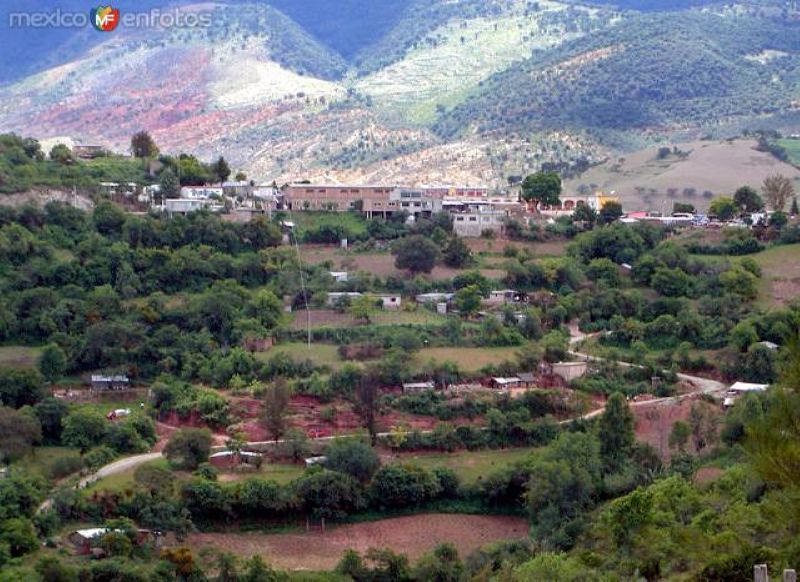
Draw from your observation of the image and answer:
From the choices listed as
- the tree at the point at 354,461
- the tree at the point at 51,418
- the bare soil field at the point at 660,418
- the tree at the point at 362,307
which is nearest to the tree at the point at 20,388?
the tree at the point at 51,418

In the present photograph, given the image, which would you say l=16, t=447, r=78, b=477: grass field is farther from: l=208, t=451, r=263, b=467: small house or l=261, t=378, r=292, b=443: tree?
l=261, t=378, r=292, b=443: tree

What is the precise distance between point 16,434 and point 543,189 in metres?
19.9

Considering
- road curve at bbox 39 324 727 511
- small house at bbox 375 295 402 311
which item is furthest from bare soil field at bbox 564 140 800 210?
road curve at bbox 39 324 727 511

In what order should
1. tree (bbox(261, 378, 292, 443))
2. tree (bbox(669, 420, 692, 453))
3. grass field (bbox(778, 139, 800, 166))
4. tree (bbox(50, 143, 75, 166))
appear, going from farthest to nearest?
grass field (bbox(778, 139, 800, 166)) → tree (bbox(50, 143, 75, 166)) → tree (bbox(261, 378, 292, 443)) → tree (bbox(669, 420, 692, 453))

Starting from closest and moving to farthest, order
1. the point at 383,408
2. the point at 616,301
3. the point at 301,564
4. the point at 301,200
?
1. the point at 301,564
2. the point at 383,408
3. the point at 616,301
4. the point at 301,200

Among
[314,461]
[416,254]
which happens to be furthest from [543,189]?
[314,461]

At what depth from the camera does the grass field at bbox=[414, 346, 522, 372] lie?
31344 mm

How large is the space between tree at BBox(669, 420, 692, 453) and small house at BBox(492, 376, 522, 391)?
420cm

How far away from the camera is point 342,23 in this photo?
9900cm

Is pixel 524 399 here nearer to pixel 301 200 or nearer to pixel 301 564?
pixel 301 564

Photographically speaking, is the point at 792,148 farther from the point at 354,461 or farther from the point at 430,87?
the point at 354,461

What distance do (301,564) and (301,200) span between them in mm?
18349

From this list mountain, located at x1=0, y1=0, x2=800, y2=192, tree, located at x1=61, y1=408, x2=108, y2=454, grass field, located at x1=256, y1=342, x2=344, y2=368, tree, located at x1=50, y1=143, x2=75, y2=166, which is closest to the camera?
tree, located at x1=61, y1=408, x2=108, y2=454

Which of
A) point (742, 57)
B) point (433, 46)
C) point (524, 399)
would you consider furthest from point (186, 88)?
point (524, 399)
